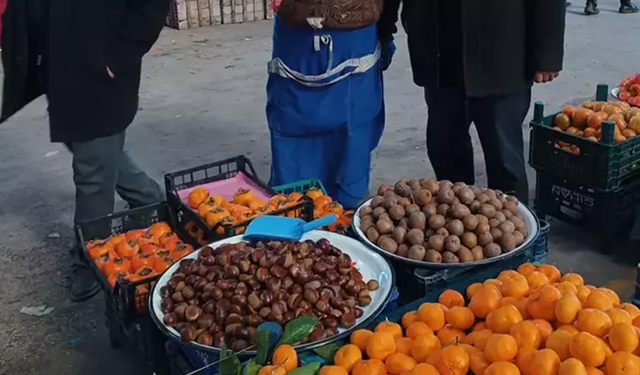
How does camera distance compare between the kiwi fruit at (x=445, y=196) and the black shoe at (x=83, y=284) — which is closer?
the kiwi fruit at (x=445, y=196)

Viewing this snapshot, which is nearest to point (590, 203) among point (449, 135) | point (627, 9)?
point (449, 135)

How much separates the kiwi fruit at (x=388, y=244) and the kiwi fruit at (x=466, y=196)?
0.28 m

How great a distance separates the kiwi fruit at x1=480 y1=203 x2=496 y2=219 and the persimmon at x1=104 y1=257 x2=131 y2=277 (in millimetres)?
1225

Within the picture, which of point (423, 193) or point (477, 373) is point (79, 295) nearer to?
point (423, 193)

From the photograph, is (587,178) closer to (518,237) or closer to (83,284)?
(518,237)

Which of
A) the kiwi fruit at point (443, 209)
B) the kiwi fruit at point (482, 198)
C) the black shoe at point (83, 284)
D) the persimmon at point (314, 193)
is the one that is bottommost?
the black shoe at point (83, 284)

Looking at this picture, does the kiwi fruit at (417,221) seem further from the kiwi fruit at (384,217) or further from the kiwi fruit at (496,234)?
the kiwi fruit at (496,234)

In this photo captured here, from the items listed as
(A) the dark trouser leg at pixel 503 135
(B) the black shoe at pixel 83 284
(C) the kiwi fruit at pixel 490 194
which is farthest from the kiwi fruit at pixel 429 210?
(B) the black shoe at pixel 83 284

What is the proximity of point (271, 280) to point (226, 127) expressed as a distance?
334 centimetres

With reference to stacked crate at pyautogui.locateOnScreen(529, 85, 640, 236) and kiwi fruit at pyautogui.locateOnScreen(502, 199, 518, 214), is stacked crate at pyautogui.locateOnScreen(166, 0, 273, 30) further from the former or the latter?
kiwi fruit at pyautogui.locateOnScreen(502, 199, 518, 214)

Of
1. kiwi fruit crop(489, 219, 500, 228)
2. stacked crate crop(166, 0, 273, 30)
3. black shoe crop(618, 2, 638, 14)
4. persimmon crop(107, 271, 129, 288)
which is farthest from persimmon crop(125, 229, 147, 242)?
black shoe crop(618, 2, 638, 14)

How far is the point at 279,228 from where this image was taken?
254 cm

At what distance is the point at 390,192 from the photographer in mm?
2711

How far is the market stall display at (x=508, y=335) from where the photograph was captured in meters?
1.76
